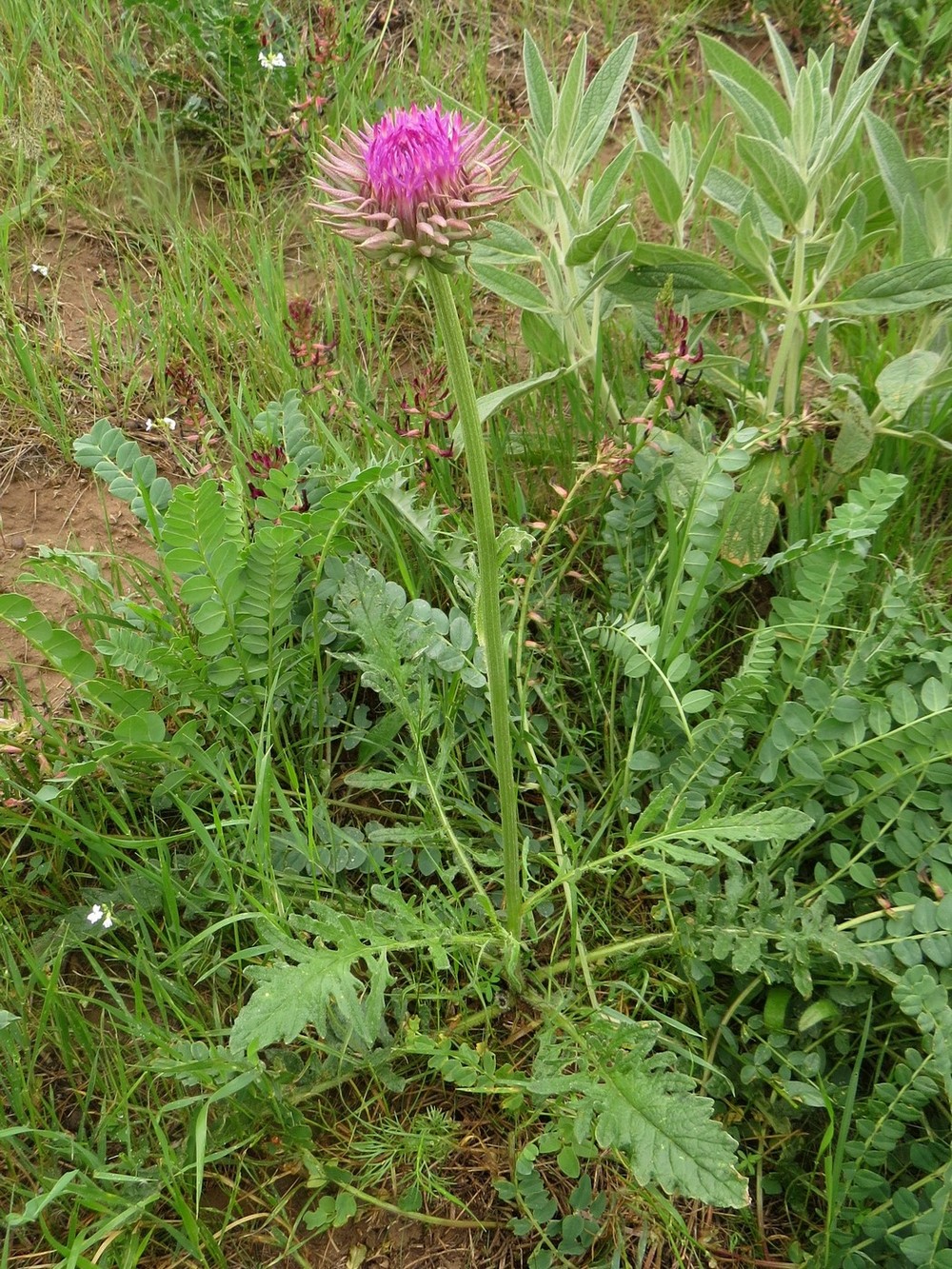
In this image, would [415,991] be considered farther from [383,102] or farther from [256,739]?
[383,102]

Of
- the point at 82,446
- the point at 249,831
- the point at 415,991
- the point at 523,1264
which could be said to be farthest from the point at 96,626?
the point at 523,1264

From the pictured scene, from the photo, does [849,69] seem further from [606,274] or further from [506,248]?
[506,248]

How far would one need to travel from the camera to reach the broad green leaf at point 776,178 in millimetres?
2053

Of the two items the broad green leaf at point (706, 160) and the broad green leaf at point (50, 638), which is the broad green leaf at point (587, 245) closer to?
the broad green leaf at point (706, 160)

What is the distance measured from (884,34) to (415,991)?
3340 mm

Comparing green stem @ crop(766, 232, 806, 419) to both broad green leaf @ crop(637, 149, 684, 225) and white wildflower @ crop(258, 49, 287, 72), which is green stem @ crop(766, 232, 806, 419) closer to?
→ broad green leaf @ crop(637, 149, 684, 225)

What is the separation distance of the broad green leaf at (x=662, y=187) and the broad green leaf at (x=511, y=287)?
34 cm

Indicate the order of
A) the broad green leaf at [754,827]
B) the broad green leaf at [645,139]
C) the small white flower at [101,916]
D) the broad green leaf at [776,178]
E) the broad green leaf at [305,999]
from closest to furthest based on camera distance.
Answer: the broad green leaf at [305,999] → the broad green leaf at [754,827] → the small white flower at [101,916] → the broad green leaf at [776,178] → the broad green leaf at [645,139]

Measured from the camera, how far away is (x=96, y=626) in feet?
7.22

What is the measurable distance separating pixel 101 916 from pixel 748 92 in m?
2.06

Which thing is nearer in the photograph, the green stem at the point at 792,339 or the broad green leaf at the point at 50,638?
the broad green leaf at the point at 50,638

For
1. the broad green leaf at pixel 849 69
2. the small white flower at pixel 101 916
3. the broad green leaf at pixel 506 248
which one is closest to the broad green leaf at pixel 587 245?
the broad green leaf at pixel 506 248

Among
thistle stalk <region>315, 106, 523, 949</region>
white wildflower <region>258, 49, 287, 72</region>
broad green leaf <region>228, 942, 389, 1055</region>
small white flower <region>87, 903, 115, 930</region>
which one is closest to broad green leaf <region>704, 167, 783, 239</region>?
thistle stalk <region>315, 106, 523, 949</region>

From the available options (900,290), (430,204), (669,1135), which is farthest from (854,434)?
(669,1135)
